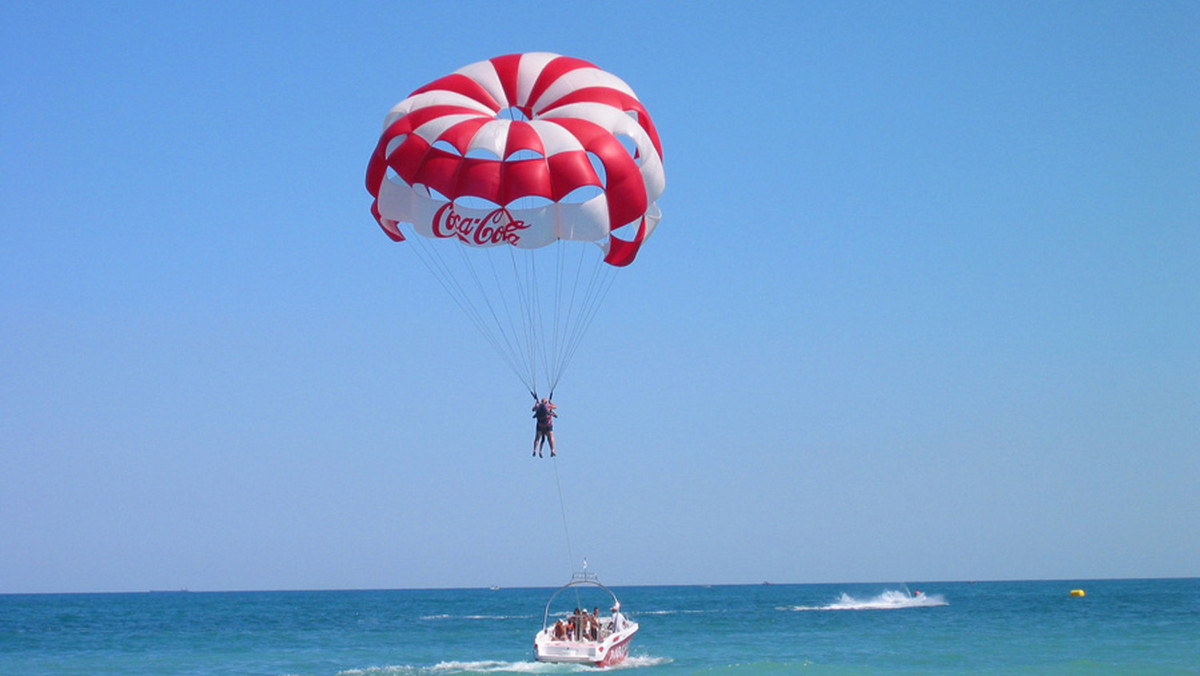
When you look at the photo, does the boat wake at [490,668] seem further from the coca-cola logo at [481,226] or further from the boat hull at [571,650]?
the coca-cola logo at [481,226]

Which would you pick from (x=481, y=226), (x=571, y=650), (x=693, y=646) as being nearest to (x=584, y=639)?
(x=571, y=650)

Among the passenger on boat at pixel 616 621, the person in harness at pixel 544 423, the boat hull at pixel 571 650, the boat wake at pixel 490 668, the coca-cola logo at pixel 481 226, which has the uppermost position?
the coca-cola logo at pixel 481 226

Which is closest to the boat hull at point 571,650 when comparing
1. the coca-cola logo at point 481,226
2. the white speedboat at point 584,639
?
the white speedboat at point 584,639

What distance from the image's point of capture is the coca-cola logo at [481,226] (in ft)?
49.2

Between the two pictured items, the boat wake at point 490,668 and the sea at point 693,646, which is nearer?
the boat wake at point 490,668

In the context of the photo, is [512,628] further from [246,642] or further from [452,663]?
[452,663]

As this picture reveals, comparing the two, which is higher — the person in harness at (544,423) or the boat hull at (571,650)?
the person in harness at (544,423)

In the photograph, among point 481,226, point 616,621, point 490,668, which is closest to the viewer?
point 481,226

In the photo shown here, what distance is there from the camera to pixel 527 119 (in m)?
15.4

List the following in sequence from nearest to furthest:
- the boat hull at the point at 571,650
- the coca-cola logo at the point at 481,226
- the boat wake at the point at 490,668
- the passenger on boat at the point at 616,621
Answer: the coca-cola logo at the point at 481,226, the boat hull at the point at 571,650, the passenger on boat at the point at 616,621, the boat wake at the point at 490,668

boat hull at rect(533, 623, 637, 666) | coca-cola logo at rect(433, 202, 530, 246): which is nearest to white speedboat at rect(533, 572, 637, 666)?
boat hull at rect(533, 623, 637, 666)

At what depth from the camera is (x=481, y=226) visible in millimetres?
15086

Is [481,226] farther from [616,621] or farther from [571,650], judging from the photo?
[616,621]

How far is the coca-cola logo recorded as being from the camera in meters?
15.0
